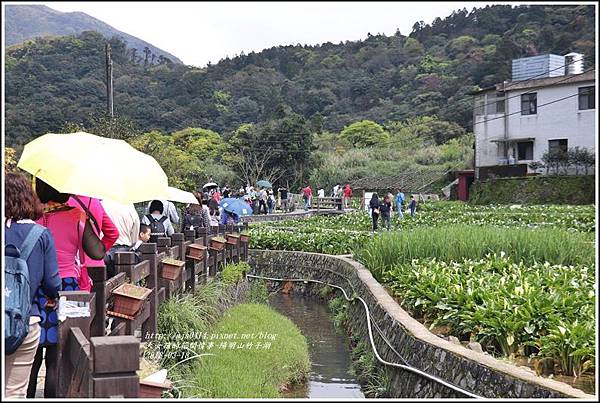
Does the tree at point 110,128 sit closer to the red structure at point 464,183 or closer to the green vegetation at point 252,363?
the green vegetation at point 252,363

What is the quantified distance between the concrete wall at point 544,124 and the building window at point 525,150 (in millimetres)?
267

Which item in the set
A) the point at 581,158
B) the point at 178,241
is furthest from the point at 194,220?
the point at 581,158

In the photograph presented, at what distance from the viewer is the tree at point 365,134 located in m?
72.6

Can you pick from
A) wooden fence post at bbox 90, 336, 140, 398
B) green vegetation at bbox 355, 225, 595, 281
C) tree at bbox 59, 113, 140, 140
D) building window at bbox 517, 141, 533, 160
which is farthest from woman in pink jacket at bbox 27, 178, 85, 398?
building window at bbox 517, 141, 533, 160

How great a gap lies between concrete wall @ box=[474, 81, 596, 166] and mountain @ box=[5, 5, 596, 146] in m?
18.6

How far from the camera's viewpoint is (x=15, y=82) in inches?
1692

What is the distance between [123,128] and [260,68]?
77.0m

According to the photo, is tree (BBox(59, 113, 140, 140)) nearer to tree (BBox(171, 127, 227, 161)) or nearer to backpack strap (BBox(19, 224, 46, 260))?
backpack strap (BBox(19, 224, 46, 260))

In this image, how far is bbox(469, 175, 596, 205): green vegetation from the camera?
111 ft

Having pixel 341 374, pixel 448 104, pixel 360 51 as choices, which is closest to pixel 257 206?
pixel 341 374

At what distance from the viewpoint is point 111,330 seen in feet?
18.9

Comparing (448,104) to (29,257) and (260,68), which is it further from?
(29,257)

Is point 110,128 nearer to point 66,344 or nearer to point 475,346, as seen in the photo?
point 475,346

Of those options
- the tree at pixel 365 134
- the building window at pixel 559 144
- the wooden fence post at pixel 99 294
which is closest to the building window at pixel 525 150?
the building window at pixel 559 144
